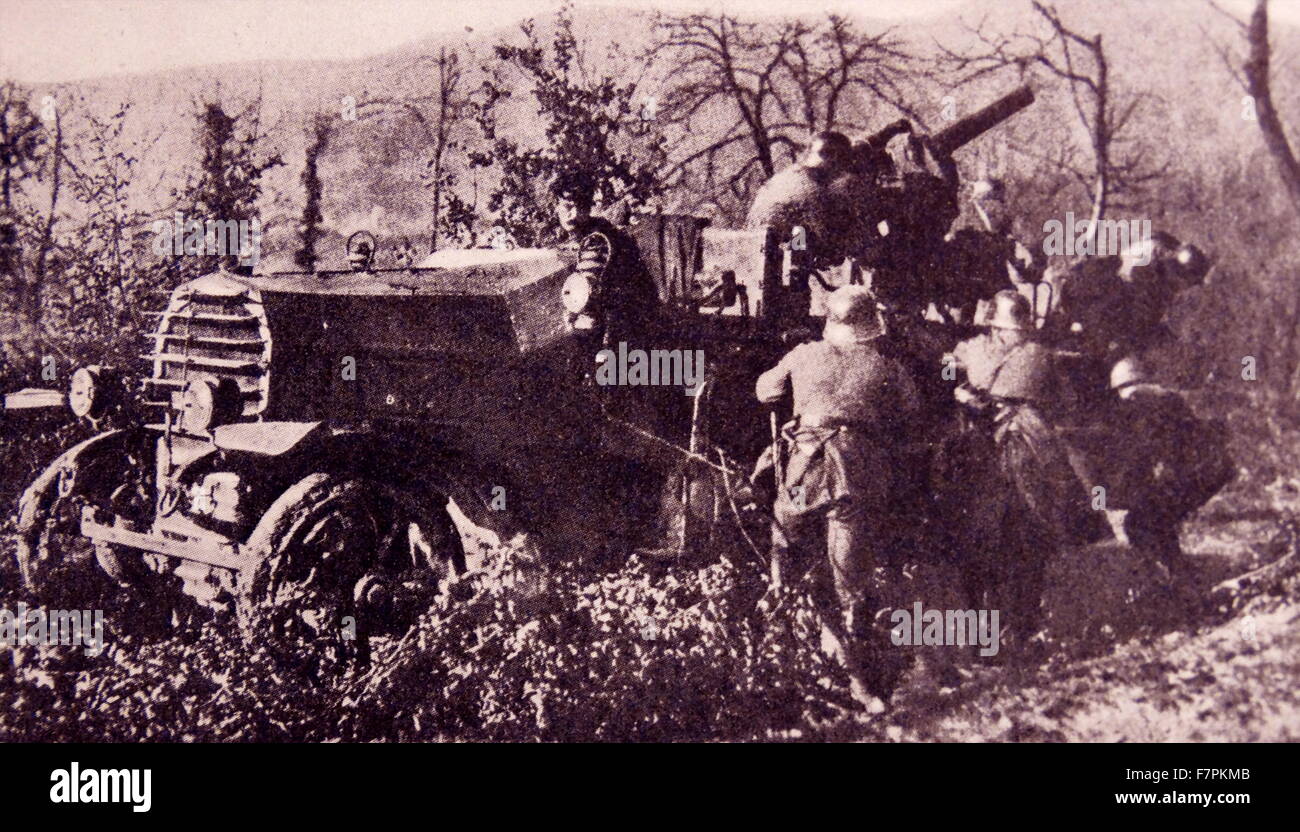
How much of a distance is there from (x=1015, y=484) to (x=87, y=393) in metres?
5.03

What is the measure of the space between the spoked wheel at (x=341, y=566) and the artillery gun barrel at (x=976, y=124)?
3.81 meters

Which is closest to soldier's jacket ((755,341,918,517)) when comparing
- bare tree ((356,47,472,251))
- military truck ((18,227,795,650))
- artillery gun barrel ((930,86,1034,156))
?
military truck ((18,227,795,650))

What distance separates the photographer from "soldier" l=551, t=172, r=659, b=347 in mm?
5266

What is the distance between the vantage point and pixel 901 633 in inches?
191

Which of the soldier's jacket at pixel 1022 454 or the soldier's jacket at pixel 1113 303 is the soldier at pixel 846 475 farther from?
the soldier's jacket at pixel 1113 303

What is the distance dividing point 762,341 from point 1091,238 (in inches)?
71.3

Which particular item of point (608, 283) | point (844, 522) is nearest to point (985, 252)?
point (844, 522)

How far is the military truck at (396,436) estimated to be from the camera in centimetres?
484

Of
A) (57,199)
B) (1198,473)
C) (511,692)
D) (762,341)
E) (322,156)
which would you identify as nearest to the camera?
(511,692)

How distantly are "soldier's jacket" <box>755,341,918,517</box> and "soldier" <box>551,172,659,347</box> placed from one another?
3.52 feet

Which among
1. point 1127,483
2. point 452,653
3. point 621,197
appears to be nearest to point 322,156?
point 621,197

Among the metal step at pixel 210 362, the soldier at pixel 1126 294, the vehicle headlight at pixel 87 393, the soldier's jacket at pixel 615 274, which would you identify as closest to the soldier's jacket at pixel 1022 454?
the soldier at pixel 1126 294

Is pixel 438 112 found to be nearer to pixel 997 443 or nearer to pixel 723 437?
pixel 723 437

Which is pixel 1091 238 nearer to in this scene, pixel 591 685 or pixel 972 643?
pixel 972 643
